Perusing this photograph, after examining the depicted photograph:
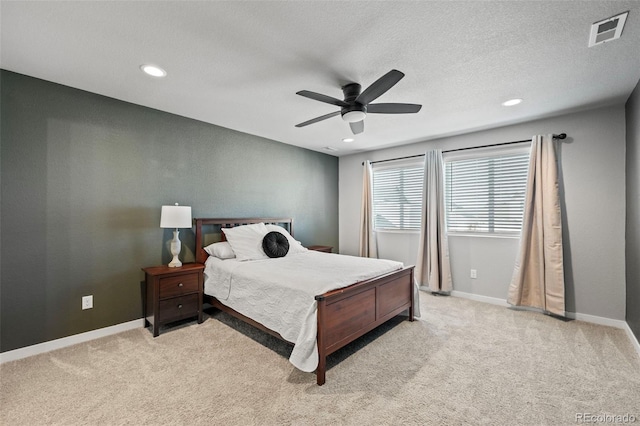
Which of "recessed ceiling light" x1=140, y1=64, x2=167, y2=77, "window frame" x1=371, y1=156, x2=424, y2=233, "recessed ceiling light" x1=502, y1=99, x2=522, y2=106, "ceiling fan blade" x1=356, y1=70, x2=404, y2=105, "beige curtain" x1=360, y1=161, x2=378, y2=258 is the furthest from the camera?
"beige curtain" x1=360, y1=161, x2=378, y2=258

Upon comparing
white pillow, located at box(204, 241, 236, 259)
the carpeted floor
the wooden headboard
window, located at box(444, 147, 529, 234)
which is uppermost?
window, located at box(444, 147, 529, 234)

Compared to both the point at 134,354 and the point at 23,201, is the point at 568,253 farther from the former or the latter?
the point at 23,201

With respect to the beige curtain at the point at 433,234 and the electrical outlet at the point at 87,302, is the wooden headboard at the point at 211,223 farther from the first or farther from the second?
the beige curtain at the point at 433,234

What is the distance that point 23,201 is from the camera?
2.41 meters

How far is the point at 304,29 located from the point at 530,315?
3983mm

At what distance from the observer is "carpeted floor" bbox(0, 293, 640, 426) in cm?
171

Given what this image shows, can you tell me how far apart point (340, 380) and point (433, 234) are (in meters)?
2.85

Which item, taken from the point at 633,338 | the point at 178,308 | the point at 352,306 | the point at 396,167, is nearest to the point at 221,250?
the point at 178,308

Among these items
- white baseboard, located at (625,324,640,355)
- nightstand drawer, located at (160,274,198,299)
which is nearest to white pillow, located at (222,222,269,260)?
nightstand drawer, located at (160,274,198,299)

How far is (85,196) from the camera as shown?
273 centimetres

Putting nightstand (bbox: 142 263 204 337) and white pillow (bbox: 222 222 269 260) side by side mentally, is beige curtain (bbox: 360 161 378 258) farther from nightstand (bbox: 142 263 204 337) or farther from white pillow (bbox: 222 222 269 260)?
nightstand (bbox: 142 263 204 337)

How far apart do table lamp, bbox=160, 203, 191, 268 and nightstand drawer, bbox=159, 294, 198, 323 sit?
392 mm

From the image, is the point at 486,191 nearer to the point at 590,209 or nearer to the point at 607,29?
the point at 590,209

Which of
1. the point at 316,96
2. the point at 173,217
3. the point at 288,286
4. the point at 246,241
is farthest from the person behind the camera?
the point at 246,241
